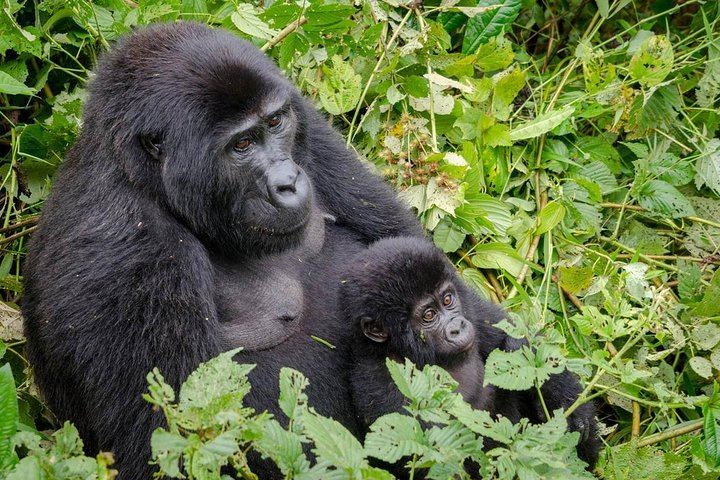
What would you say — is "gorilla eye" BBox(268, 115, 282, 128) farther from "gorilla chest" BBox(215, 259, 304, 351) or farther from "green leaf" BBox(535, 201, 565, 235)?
"green leaf" BBox(535, 201, 565, 235)

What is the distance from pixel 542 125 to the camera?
4867mm

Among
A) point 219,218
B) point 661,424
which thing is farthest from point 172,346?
point 661,424

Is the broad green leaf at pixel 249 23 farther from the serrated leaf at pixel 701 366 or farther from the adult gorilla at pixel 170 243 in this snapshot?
the serrated leaf at pixel 701 366

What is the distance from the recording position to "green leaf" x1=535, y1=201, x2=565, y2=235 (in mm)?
4551

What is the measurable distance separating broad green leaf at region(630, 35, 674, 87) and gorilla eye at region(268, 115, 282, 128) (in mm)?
2244

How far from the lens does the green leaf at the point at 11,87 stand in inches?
Answer: 154

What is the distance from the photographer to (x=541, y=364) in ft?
9.30

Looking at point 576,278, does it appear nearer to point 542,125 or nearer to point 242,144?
point 542,125

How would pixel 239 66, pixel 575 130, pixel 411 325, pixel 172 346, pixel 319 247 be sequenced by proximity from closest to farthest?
pixel 172 346
pixel 239 66
pixel 411 325
pixel 319 247
pixel 575 130

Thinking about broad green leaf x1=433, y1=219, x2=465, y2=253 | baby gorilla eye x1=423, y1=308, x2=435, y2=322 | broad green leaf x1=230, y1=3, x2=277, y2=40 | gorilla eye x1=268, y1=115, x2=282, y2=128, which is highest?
broad green leaf x1=230, y1=3, x2=277, y2=40

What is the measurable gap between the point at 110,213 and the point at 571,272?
2.21 m

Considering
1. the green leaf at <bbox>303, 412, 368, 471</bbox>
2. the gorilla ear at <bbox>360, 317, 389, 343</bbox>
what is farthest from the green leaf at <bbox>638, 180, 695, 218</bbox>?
the green leaf at <bbox>303, 412, 368, 471</bbox>

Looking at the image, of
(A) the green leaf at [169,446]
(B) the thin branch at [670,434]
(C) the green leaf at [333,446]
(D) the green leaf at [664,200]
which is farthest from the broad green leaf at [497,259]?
(A) the green leaf at [169,446]

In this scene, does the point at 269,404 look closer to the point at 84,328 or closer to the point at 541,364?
the point at 84,328
